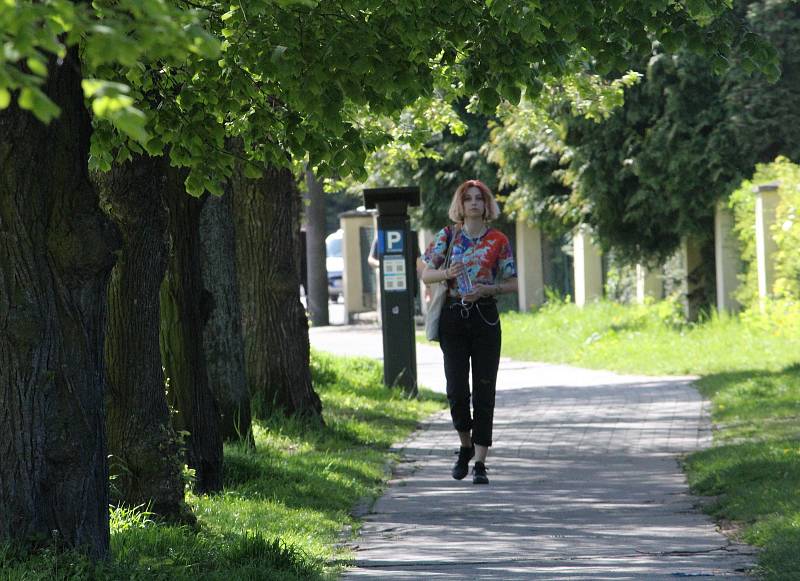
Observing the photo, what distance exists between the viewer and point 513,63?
7055 millimetres

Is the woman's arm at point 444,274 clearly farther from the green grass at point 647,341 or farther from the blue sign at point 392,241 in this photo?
the green grass at point 647,341

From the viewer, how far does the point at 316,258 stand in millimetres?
36219

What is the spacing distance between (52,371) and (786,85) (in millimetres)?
19315

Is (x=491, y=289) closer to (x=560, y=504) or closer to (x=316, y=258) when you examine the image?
(x=560, y=504)

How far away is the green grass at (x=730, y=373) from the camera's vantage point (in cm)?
801

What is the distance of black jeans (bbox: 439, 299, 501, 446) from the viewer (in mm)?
9398

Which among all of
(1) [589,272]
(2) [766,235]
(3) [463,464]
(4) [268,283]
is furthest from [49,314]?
(1) [589,272]

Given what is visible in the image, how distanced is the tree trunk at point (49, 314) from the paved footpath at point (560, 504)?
1.54 metres

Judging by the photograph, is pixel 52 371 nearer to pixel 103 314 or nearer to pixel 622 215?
pixel 103 314

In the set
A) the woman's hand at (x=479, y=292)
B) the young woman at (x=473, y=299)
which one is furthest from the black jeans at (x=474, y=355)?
the woman's hand at (x=479, y=292)

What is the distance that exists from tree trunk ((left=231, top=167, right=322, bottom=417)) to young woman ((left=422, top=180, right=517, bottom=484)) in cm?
392

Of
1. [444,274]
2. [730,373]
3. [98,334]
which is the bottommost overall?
[730,373]

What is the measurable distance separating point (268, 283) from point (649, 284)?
1482 centimetres

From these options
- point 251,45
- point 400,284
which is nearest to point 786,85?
point 400,284
